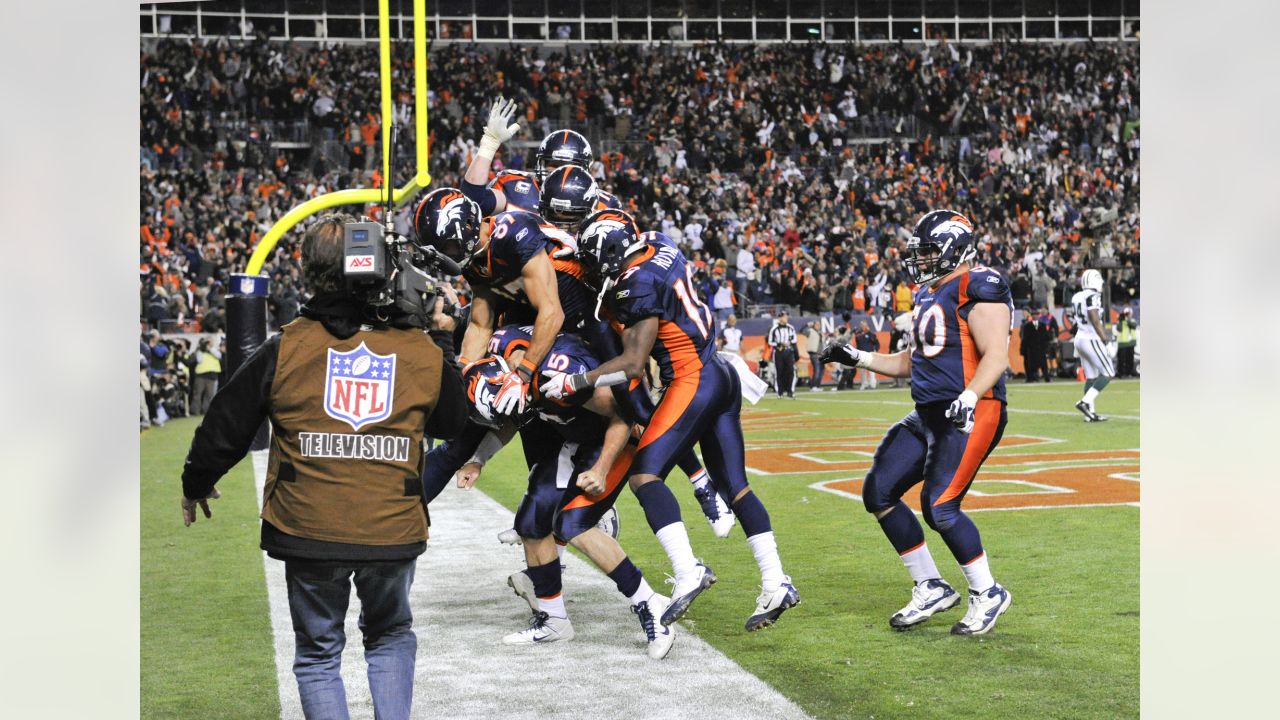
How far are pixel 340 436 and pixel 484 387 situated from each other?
1.50 m

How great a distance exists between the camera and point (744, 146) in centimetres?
3181

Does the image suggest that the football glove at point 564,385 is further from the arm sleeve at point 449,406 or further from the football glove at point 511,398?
the arm sleeve at point 449,406

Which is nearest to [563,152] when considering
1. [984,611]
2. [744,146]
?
[984,611]

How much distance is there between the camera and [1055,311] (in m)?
25.6

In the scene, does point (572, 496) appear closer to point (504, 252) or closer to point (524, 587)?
point (524, 587)

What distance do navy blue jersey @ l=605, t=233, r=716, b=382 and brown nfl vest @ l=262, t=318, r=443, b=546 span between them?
1.93m

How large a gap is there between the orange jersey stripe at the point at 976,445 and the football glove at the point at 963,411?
18cm

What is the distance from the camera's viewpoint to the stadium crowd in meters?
25.9

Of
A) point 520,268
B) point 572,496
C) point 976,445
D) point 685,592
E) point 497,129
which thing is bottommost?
point 685,592

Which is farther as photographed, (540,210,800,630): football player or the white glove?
the white glove

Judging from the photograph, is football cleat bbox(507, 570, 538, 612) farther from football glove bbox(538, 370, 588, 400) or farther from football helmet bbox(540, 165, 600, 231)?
football helmet bbox(540, 165, 600, 231)

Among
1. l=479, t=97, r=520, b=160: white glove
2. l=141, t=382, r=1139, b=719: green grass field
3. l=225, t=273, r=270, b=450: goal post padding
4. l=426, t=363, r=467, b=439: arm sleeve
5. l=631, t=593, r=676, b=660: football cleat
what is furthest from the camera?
l=225, t=273, r=270, b=450: goal post padding

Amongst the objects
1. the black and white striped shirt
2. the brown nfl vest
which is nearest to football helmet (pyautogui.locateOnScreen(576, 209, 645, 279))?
the brown nfl vest
